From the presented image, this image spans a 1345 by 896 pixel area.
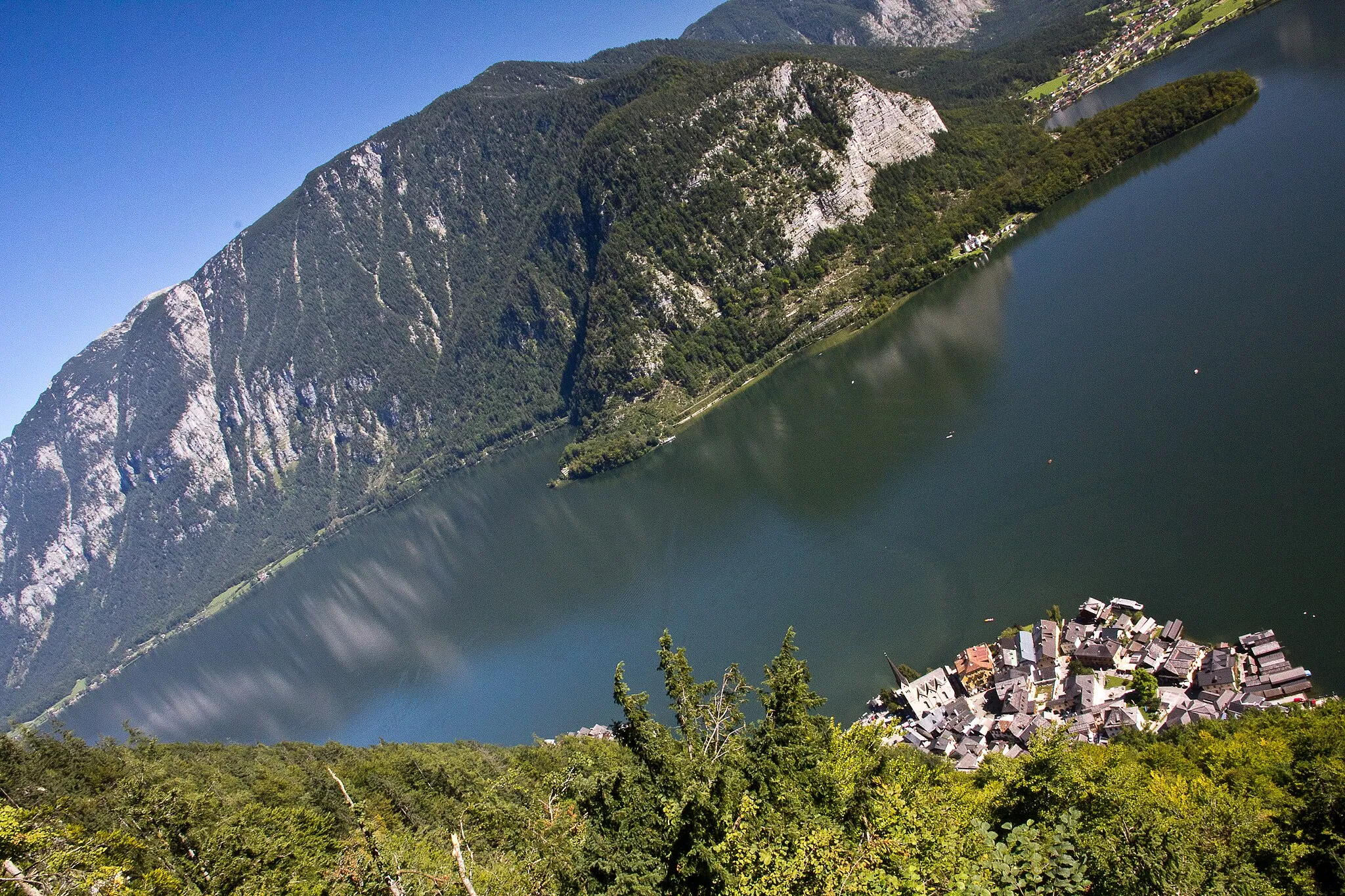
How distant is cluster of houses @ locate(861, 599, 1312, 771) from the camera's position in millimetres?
35375

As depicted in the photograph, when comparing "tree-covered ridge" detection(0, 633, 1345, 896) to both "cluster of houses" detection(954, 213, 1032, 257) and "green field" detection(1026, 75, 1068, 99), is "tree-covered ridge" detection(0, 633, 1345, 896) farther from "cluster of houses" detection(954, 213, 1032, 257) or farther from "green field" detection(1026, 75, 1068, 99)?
"green field" detection(1026, 75, 1068, 99)

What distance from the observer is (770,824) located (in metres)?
15.4

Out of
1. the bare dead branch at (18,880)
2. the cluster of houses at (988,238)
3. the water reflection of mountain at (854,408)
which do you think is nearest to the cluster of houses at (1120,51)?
the cluster of houses at (988,238)

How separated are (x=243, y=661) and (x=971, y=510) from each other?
13335 centimetres

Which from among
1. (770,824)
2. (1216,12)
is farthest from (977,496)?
(1216,12)

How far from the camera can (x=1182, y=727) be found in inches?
1300

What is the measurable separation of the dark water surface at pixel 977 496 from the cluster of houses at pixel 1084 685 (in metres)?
2.12

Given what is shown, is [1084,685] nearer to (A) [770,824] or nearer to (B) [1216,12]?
(A) [770,824]

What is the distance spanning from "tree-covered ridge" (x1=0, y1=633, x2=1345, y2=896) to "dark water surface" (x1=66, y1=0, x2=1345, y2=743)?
54.4 feet

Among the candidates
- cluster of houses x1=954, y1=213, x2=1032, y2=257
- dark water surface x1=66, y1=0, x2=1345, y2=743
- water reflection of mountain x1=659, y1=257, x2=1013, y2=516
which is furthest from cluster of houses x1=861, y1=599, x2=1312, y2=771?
cluster of houses x1=954, y1=213, x2=1032, y2=257

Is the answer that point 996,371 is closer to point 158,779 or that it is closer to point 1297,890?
point 1297,890

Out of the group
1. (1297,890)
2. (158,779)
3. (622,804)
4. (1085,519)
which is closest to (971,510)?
(1085,519)

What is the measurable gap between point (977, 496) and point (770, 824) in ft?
162

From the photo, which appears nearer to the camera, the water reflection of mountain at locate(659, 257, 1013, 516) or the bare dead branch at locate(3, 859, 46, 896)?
the bare dead branch at locate(3, 859, 46, 896)
